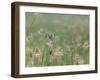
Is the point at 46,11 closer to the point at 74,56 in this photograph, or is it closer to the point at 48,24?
the point at 48,24

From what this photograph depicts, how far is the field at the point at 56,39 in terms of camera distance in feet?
6.82

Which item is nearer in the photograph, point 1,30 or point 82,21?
point 1,30

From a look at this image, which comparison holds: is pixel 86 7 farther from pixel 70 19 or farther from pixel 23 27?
pixel 23 27

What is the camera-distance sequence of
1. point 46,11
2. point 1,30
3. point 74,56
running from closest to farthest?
point 1,30 < point 46,11 < point 74,56

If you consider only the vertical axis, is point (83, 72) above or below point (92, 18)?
below

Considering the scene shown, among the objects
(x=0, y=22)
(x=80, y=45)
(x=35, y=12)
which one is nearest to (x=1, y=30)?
(x=0, y=22)

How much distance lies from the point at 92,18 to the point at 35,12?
558 mm

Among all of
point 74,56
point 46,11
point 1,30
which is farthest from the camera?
point 74,56

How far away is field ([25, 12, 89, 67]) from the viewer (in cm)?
208

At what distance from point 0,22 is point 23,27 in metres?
0.18

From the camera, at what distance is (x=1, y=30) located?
1.96m

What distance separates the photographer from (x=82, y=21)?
2281 mm

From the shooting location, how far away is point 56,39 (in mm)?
2172

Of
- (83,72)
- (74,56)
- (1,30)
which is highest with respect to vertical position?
(1,30)
